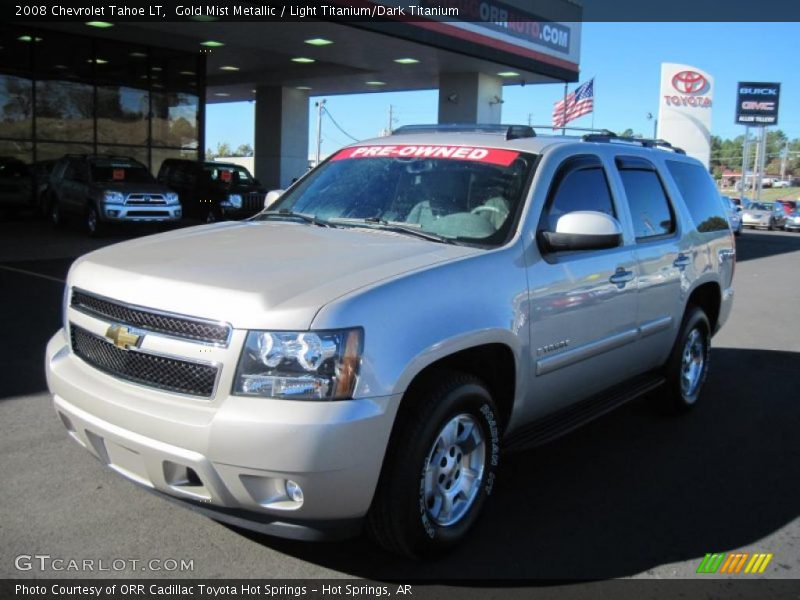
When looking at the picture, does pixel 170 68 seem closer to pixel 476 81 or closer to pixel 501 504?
pixel 476 81

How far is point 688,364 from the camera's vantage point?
19.4 ft

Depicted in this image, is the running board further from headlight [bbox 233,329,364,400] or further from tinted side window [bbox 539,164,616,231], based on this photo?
headlight [bbox 233,329,364,400]

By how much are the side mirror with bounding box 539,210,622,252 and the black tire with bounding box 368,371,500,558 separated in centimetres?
92

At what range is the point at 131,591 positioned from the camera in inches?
123

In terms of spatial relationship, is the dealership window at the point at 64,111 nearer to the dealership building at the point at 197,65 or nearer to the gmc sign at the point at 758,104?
the dealership building at the point at 197,65

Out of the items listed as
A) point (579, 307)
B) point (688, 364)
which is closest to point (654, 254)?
point (579, 307)

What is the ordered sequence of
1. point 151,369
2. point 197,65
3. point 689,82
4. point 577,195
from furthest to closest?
point 689,82
point 197,65
point 577,195
point 151,369

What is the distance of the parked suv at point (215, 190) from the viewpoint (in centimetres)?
1997

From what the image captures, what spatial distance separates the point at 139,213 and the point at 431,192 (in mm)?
13681

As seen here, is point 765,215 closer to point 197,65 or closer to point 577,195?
point 197,65

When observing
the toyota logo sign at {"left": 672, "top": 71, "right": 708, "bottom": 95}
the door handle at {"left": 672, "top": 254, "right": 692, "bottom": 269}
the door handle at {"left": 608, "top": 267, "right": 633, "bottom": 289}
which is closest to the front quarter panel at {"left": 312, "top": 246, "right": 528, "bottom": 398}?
the door handle at {"left": 608, "top": 267, "right": 633, "bottom": 289}

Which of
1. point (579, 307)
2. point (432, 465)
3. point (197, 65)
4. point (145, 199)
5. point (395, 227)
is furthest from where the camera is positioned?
point (197, 65)

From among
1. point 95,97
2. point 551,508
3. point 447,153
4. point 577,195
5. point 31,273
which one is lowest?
point 551,508

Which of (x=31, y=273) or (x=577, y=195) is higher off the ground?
(x=577, y=195)
